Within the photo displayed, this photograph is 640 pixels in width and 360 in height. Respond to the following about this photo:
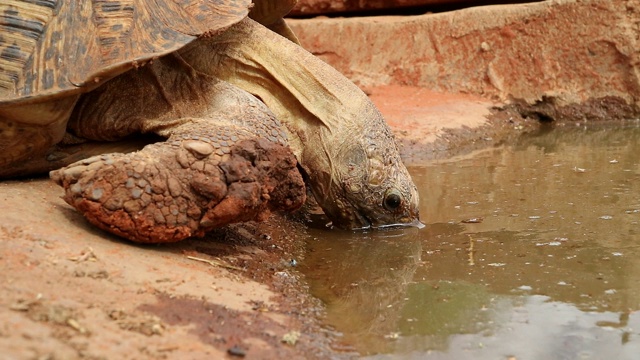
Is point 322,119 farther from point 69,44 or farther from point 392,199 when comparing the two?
point 69,44

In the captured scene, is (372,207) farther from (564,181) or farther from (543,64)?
(543,64)

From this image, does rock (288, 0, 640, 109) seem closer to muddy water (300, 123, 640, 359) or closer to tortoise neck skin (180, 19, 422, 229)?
muddy water (300, 123, 640, 359)

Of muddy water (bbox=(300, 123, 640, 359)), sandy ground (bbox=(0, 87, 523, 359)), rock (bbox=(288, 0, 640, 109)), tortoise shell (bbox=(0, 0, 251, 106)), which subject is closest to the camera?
sandy ground (bbox=(0, 87, 523, 359))

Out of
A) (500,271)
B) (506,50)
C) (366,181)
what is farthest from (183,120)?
(506,50)

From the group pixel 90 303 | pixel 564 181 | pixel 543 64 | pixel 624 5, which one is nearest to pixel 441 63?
pixel 543 64

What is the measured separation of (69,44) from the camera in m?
3.15

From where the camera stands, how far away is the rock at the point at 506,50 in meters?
7.27

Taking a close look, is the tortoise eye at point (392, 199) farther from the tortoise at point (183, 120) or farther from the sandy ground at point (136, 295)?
the sandy ground at point (136, 295)

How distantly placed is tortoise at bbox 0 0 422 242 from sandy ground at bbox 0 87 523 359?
0.53 ft

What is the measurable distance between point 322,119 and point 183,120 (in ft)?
2.61

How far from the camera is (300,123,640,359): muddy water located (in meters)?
2.44

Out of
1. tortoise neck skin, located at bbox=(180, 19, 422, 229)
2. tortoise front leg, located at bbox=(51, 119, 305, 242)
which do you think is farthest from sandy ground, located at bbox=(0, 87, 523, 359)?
tortoise neck skin, located at bbox=(180, 19, 422, 229)

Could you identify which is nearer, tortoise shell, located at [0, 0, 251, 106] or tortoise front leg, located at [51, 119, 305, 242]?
tortoise front leg, located at [51, 119, 305, 242]

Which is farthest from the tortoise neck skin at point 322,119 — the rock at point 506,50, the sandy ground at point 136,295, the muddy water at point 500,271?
the rock at point 506,50
